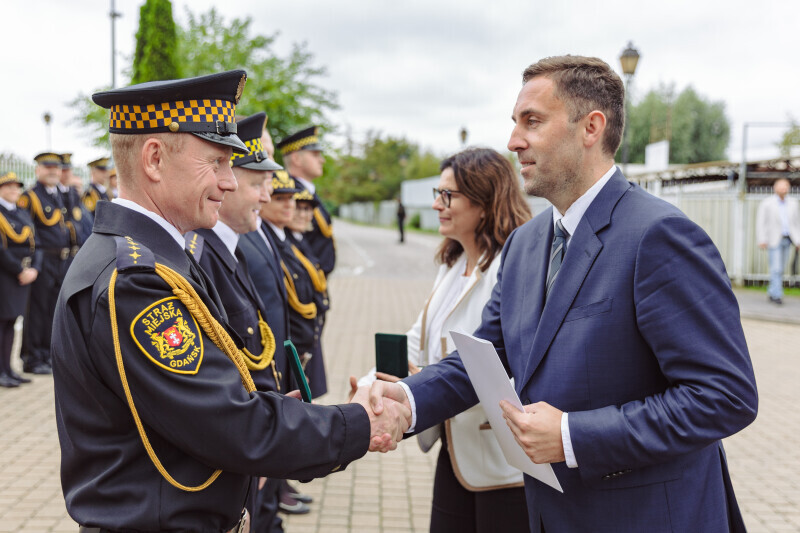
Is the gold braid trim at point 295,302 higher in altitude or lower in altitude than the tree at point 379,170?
lower

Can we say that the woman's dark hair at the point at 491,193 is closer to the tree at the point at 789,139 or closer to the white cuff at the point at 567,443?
the white cuff at the point at 567,443

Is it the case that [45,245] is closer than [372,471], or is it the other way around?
[372,471]

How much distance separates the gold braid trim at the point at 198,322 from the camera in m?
1.70

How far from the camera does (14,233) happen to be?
25.5 feet

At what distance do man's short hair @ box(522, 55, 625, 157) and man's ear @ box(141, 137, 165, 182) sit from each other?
121 cm

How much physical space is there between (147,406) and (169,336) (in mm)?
183

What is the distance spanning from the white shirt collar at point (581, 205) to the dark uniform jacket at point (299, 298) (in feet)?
8.79

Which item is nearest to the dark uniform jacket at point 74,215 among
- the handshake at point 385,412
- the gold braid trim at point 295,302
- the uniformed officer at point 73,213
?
the uniformed officer at point 73,213

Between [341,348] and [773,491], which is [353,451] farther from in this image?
[341,348]

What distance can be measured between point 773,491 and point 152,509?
484 centimetres

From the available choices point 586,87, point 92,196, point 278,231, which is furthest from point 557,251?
point 92,196

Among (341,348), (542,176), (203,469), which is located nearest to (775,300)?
(341,348)

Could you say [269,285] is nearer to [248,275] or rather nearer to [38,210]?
[248,275]

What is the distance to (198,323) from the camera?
1.86 m
